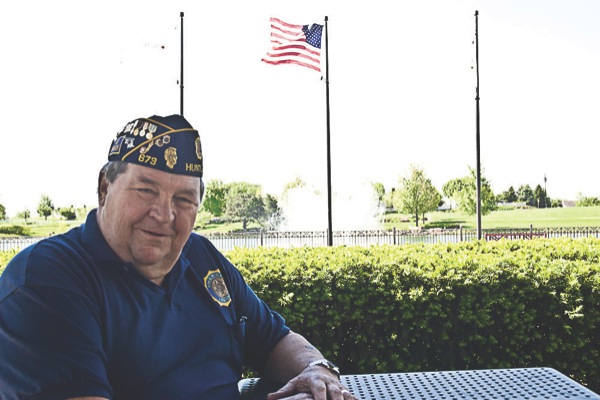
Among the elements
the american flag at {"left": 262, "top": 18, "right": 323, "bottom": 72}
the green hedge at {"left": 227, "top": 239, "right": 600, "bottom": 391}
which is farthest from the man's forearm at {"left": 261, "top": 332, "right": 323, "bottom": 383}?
the american flag at {"left": 262, "top": 18, "right": 323, "bottom": 72}

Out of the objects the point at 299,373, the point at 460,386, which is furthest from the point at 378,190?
the point at 299,373

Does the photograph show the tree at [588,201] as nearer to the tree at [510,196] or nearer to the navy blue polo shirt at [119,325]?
the tree at [510,196]

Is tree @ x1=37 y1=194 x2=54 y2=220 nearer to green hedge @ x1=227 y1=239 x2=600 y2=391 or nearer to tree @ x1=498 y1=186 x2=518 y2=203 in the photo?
green hedge @ x1=227 y1=239 x2=600 y2=391

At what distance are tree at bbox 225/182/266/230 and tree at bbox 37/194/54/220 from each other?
73.1ft

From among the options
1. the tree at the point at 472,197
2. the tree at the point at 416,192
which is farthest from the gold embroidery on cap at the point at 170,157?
the tree at the point at 416,192

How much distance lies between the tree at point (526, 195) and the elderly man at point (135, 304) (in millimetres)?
104165

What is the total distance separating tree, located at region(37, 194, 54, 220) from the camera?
53.0 metres

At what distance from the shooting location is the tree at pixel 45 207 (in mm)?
53019

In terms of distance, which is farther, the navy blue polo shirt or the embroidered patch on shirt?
the embroidered patch on shirt

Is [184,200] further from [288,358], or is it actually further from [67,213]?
[67,213]

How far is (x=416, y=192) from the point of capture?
49562 mm

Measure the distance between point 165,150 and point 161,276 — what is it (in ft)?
1.51

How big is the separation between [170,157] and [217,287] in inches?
24.1

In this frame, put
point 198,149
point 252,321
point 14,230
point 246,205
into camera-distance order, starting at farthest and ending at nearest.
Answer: point 246,205 → point 14,230 → point 252,321 → point 198,149
